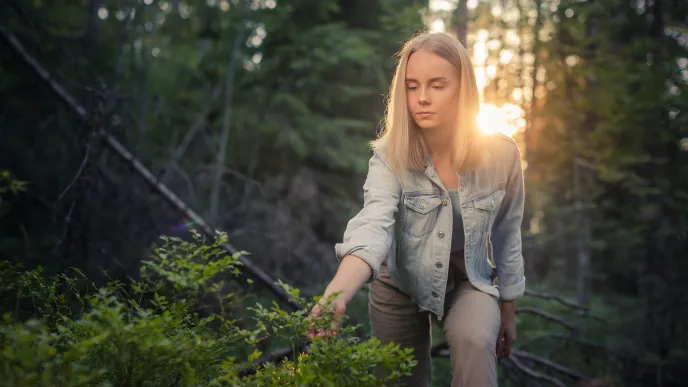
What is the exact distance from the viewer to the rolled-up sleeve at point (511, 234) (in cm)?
345

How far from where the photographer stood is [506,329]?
3551 mm

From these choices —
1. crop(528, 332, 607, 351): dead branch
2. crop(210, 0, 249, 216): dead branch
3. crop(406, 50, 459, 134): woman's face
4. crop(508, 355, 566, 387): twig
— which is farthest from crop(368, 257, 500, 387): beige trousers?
crop(210, 0, 249, 216): dead branch

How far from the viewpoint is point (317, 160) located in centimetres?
1354

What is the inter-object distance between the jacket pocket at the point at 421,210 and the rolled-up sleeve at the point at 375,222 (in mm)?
86

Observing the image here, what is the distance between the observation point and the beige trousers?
282 centimetres

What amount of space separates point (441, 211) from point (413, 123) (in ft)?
1.64

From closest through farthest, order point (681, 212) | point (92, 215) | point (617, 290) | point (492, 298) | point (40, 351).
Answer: point (40, 351) → point (492, 298) → point (92, 215) → point (681, 212) → point (617, 290)

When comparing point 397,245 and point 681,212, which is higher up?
point 397,245

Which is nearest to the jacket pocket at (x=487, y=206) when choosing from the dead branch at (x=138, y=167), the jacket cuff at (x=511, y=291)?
the jacket cuff at (x=511, y=291)

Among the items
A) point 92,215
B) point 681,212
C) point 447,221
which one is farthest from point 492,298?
point 681,212

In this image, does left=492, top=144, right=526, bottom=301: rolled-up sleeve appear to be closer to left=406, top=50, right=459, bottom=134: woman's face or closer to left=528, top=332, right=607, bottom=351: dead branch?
left=406, top=50, right=459, bottom=134: woman's face

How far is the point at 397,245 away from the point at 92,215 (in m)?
4.30

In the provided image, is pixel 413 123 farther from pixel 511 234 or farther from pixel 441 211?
pixel 511 234

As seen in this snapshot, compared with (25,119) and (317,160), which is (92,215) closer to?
(25,119)
